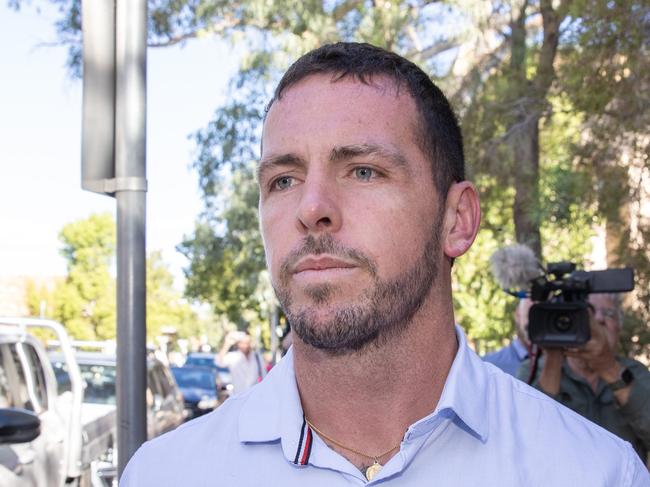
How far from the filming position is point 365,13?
39.6ft

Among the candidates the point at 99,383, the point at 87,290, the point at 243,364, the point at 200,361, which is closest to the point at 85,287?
the point at 87,290

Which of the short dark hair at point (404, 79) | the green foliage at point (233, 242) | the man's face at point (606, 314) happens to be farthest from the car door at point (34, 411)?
the green foliage at point (233, 242)

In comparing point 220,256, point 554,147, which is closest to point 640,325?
point 554,147

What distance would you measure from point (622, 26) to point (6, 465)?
4.57 metres

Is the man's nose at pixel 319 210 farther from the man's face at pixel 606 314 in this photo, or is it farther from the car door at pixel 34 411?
the car door at pixel 34 411

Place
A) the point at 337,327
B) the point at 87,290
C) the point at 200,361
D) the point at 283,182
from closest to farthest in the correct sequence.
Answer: the point at 337,327, the point at 283,182, the point at 200,361, the point at 87,290

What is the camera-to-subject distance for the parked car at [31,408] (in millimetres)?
5395

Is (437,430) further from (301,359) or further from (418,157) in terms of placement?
(418,157)

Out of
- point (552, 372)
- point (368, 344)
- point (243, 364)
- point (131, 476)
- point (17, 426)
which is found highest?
point (368, 344)

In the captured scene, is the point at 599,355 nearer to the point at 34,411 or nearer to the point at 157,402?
the point at 34,411

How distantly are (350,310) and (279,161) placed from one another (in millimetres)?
384

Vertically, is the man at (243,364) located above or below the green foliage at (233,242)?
below

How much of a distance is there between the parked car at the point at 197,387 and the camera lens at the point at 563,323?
16.9 m

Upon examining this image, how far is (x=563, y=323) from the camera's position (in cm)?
416
